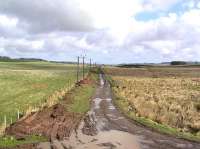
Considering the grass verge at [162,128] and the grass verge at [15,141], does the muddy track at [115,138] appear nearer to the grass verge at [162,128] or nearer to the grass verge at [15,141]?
the grass verge at [162,128]

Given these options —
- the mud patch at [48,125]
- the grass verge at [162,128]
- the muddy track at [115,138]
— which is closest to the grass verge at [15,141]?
the mud patch at [48,125]

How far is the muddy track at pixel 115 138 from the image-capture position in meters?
23.0

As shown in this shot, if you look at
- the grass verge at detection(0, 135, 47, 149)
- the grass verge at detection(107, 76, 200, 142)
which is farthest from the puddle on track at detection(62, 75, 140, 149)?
the grass verge at detection(107, 76, 200, 142)

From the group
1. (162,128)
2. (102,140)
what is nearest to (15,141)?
(102,140)

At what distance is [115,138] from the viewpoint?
83.5 feet

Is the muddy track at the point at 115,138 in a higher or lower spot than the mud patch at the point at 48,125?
lower

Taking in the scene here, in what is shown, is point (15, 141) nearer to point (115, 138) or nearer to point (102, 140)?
point (102, 140)

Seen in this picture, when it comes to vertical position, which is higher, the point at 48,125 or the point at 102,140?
the point at 48,125

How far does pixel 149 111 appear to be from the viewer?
37969 mm

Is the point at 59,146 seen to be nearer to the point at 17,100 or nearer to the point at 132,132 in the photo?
the point at 132,132

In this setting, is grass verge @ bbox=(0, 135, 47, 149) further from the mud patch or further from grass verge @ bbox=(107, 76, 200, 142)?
grass verge @ bbox=(107, 76, 200, 142)

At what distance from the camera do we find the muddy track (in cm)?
2295

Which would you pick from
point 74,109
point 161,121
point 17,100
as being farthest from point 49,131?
point 17,100

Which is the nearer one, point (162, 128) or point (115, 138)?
point (115, 138)
